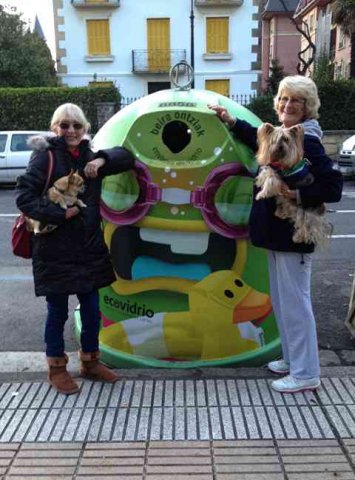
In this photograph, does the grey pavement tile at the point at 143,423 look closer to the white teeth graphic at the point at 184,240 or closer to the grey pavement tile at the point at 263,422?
the grey pavement tile at the point at 263,422

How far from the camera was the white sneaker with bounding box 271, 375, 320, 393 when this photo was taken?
3.09 m

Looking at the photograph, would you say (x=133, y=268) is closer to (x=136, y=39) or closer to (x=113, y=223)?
(x=113, y=223)

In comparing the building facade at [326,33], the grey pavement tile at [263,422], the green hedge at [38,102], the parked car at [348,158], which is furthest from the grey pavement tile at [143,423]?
the building facade at [326,33]

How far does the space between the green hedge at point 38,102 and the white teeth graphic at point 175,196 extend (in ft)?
48.6

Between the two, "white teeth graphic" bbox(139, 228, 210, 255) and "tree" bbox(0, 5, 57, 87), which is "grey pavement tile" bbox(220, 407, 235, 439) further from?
"tree" bbox(0, 5, 57, 87)

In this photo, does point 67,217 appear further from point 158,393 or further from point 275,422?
point 275,422

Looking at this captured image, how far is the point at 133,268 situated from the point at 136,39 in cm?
2548

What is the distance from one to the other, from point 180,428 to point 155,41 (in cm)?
2625

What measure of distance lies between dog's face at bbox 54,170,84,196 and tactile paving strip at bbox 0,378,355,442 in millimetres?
1183

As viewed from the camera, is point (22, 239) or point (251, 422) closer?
point (251, 422)

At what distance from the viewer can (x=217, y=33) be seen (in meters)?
26.2

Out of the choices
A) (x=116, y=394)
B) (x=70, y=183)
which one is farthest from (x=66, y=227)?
(x=116, y=394)

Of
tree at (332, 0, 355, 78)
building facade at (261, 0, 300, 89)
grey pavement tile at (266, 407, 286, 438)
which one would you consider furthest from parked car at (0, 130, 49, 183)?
building facade at (261, 0, 300, 89)

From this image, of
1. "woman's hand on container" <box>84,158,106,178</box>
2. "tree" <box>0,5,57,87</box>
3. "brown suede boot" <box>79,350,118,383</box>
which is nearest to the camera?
"woman's hand on container" <box>84,158,106,178</box>
